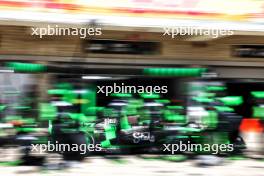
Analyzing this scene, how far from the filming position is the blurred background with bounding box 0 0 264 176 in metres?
8.93

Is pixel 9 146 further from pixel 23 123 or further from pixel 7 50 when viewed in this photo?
pixel 7 50

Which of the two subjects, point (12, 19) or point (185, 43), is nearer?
point (12, 19)

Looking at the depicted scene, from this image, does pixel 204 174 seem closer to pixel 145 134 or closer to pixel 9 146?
pixel 145 134

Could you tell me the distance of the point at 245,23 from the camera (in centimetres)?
1027

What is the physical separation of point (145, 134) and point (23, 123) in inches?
92.1

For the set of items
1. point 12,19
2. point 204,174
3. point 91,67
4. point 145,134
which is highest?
point 12,19

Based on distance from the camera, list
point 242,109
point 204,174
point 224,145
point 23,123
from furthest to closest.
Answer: point 242,109 → point 224,145 → point 23,123 → point 204,174

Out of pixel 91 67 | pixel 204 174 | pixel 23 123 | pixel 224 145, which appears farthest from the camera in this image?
pixel 91 67

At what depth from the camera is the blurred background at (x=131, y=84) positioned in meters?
8.93

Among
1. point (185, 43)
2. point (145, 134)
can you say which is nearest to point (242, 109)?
point (185, 43)

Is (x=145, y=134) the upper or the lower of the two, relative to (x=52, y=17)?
lower

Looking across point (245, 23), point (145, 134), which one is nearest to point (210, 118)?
point (145, 134)

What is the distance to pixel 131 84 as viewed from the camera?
426 inches

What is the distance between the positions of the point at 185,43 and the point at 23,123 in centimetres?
409
